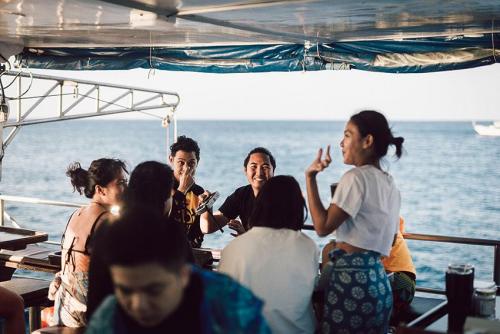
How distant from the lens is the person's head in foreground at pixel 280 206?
279cm

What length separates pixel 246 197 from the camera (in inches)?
180

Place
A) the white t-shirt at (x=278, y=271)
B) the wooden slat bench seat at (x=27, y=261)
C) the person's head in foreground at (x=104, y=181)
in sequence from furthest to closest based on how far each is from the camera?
the wooden slat bench seat at (x=27, y=261), the person's head in foreground at (x=104, y=181), the white t-shirt at (x=278, y=271)

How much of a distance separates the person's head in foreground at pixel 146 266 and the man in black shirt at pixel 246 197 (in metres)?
2.59

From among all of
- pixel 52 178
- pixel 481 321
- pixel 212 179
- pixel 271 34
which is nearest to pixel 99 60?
pixel 271 34

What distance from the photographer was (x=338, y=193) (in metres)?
2.92

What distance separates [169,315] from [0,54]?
460 centimetres

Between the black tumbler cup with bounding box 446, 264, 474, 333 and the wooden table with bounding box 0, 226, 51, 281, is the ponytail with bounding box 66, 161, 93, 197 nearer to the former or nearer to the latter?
the wooden table with bounding box 0, 226, 51, 281

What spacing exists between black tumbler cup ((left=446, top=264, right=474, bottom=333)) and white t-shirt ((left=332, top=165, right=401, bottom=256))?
0.31 m

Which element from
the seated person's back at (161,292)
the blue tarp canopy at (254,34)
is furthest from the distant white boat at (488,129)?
the seated person's back at (161,292)

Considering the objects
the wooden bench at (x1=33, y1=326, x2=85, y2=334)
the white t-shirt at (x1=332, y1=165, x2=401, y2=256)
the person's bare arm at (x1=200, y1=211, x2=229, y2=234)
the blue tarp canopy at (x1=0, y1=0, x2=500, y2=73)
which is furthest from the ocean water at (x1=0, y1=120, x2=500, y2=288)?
the white t-shirt at (x1=332, y1=165, x2=401, y2=256)

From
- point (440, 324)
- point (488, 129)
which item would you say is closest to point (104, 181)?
point (440, 324)

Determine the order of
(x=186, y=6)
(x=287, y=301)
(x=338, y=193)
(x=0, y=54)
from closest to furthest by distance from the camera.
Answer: (x=287, y=301), (x=338, y=193), (x=186, y=6), (x=0, y=54)

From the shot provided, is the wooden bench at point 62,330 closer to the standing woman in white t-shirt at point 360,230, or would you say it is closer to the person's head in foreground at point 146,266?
the standing woman in white t-shirt at point 360,230

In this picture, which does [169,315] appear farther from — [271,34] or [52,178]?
[52,178]
